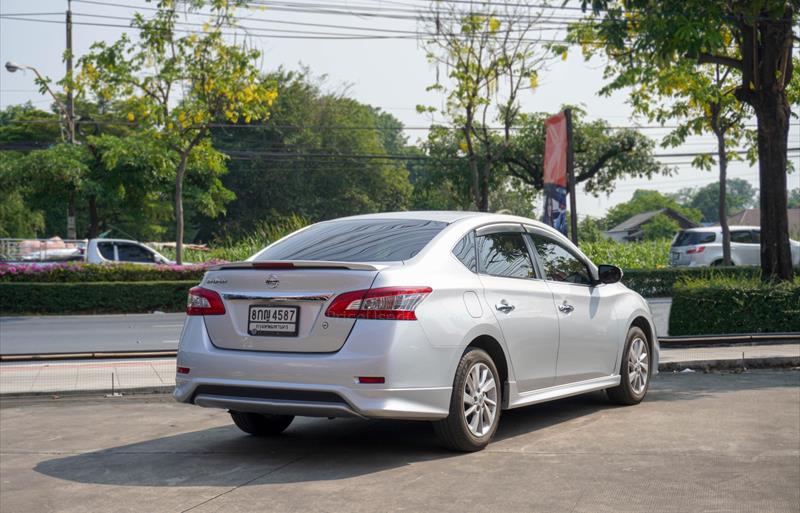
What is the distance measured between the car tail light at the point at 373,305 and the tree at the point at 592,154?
38993 millimetres

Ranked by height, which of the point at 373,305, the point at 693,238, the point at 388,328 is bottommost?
the point at 388,328

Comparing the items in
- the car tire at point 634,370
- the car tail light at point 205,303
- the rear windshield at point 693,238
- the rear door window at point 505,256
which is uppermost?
the rear windshield at point 693,238

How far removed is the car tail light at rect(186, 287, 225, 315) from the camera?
6.50 m

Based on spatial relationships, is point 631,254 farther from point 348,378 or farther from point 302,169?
point 302,169

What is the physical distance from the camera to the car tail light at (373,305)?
237 inches

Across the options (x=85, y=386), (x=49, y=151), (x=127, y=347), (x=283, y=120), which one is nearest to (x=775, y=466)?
(x=85, y=386)

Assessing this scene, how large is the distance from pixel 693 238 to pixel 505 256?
2520 centimetres

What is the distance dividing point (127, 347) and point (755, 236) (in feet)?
74.4

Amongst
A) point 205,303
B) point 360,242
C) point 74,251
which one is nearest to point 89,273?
point 74,251

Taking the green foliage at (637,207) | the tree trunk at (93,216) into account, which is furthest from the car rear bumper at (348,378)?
the green foliage at (637,207)

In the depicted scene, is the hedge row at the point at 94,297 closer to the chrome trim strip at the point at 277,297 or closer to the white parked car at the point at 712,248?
the white parked car at the point at 712,248

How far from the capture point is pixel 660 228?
9462cm

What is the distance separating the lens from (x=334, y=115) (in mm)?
71688

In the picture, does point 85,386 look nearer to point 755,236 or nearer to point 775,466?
point 775,466
